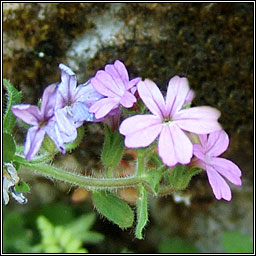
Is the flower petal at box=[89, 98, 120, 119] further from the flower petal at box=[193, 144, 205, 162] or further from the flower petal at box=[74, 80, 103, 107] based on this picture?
the flower petal at box=[193, 144, 205, 162]

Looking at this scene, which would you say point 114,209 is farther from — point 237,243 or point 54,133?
point 237,243

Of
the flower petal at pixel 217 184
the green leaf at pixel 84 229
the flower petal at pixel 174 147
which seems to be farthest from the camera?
the green leaf at pixel 84 229

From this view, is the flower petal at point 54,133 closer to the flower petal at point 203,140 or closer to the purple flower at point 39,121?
the purple flower at point 39,121

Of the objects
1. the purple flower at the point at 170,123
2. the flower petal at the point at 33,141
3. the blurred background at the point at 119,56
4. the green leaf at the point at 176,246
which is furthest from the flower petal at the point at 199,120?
the green leaf at the point at 176,246

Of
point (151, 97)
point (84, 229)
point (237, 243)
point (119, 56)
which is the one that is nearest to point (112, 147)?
point (151, 97)

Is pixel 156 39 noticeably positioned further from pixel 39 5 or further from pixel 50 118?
pixel 50 118
